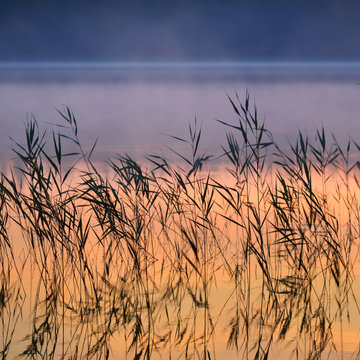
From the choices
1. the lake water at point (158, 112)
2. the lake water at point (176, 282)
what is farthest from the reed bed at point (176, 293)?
the lake water at point (158, 112)

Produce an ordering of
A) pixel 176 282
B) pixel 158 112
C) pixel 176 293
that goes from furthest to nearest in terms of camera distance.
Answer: pixel 158 112, pixel 176 282, pixel 176 293

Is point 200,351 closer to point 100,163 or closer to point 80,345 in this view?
point 80,345

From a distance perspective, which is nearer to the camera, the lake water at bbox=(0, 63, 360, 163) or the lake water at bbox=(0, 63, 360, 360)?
the lake water at bbox=(0, 63, 360, 360)

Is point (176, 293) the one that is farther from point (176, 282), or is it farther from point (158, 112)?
point (158, 112)

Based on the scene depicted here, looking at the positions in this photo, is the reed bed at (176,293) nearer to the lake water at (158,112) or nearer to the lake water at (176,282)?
the lake water at (176,282)

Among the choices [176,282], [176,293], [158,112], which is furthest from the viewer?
[158,112]

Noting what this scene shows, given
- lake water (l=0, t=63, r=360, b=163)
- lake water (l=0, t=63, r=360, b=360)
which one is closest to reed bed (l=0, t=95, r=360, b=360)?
lake water (l=0, t=63, r=360, b=360)

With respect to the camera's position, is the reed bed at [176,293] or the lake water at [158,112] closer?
the reed bed at [176,293]

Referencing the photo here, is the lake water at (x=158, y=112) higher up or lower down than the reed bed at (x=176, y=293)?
higher up

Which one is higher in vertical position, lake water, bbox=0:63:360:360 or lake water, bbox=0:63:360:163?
lake water, bbox=0:63:360:163

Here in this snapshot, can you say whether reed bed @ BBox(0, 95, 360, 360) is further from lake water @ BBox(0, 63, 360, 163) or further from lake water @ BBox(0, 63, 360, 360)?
lake water @ BBox(0, 63, 360, 163)

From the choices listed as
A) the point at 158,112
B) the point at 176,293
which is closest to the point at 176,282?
the point at 176,293

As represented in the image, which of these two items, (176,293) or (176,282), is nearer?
(176,293)

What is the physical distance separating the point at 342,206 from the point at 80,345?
294cm
